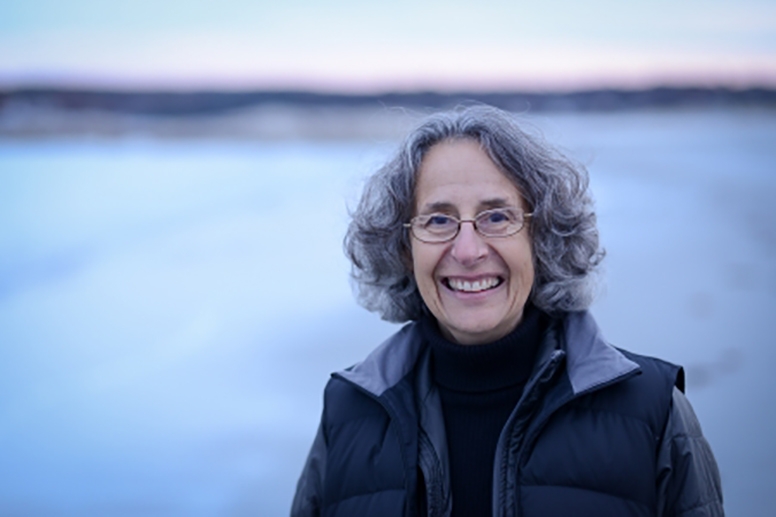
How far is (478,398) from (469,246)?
0.97 feet

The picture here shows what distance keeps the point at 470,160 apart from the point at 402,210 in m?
0.20

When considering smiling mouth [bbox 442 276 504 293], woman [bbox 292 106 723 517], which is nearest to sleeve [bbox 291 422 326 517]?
woman [bbox 292 106 723 517]

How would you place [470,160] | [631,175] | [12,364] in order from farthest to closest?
1. [631,175]
2. [12,364]
3. [470,160]

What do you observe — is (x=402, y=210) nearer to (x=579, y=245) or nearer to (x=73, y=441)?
(x=579, y=245)

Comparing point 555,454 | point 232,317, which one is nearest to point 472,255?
point 555,454

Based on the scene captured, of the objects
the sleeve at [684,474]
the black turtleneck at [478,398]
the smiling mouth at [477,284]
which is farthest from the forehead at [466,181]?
the sleeve at [684,474]

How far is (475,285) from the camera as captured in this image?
1389mm

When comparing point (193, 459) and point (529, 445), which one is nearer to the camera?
point (529, 445)

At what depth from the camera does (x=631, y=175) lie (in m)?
9.25

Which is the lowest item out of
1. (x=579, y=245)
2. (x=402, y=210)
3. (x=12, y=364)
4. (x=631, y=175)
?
(x=579, y=245)

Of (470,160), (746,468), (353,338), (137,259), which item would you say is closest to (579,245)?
(470,160)

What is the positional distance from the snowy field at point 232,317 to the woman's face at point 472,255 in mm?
234

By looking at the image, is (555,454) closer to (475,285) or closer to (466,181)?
(475,285)

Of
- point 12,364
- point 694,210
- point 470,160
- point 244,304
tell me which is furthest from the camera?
point 694,210
